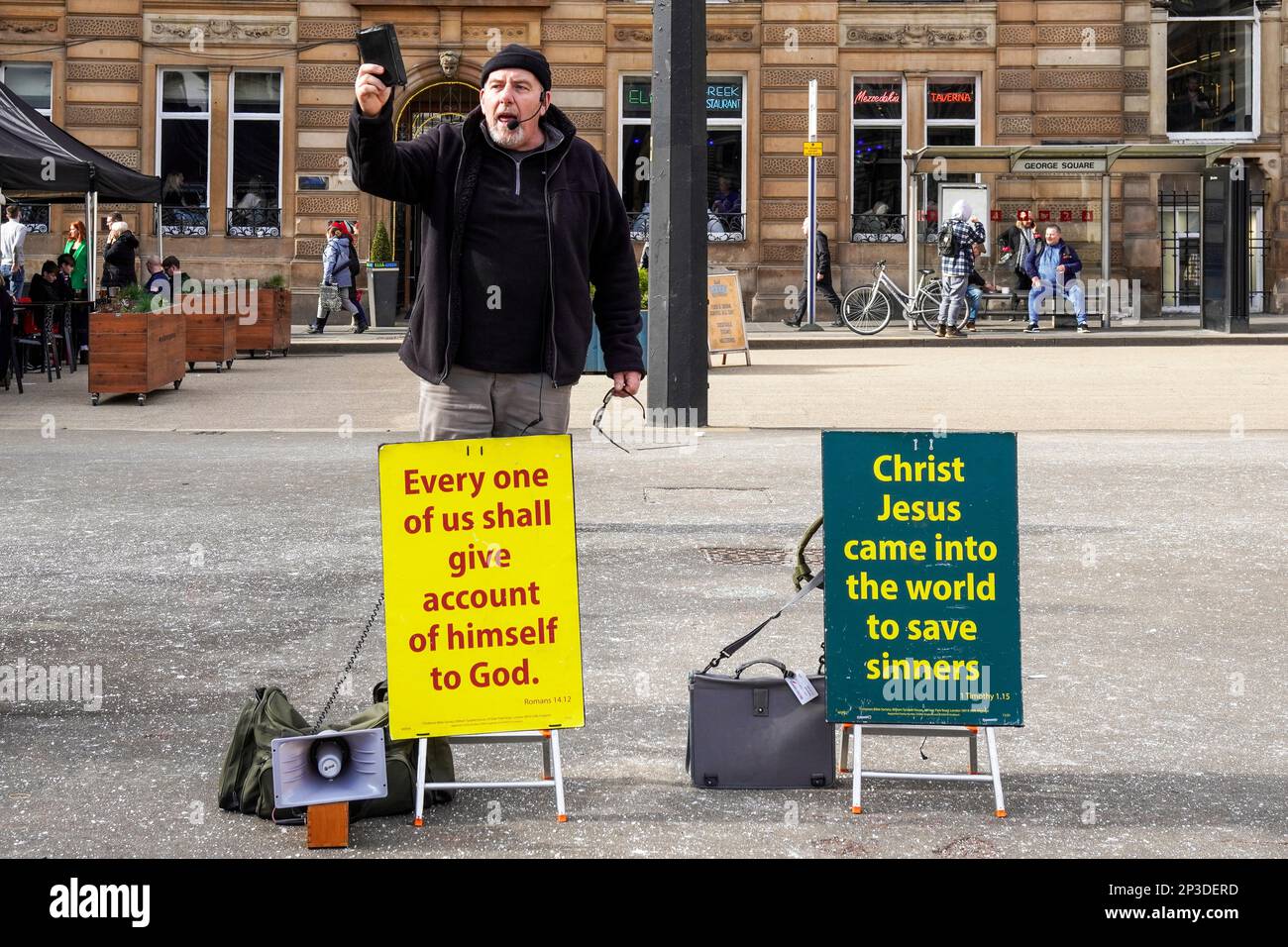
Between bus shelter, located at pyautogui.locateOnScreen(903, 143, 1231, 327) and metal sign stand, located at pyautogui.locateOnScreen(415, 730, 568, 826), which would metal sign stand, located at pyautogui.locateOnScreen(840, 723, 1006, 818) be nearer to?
metal sign stand, located at pyautogui.locateOnScreen(415, 730, 568, 826)

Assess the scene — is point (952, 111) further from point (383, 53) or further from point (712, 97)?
point (383, 53)

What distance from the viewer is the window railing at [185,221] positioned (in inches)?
1248

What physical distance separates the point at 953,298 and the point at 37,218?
1507 centimetres

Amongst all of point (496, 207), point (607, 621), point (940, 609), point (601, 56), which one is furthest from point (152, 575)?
point (601, 56)

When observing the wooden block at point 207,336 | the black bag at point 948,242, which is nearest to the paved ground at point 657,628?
the wooden block at point 207,336

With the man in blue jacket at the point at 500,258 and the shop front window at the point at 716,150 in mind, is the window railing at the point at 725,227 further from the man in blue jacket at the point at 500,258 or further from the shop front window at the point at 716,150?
the man in blue jacket at the point at 500,258

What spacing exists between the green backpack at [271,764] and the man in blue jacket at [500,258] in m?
0.92

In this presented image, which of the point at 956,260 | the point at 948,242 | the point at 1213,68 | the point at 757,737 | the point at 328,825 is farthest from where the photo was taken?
the point at 1213,68

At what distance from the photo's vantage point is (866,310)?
27812 millimetres

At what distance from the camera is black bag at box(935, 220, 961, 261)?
26.7 meters

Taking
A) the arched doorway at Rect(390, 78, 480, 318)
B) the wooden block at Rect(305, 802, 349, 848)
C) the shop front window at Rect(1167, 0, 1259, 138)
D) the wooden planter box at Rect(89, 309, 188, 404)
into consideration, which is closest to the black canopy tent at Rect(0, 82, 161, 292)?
the wooden planter box at Rect(89, 309, 188, 404)

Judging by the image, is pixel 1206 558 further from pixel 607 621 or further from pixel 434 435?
pixel 434 435

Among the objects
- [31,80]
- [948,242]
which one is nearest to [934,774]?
[948,242]
